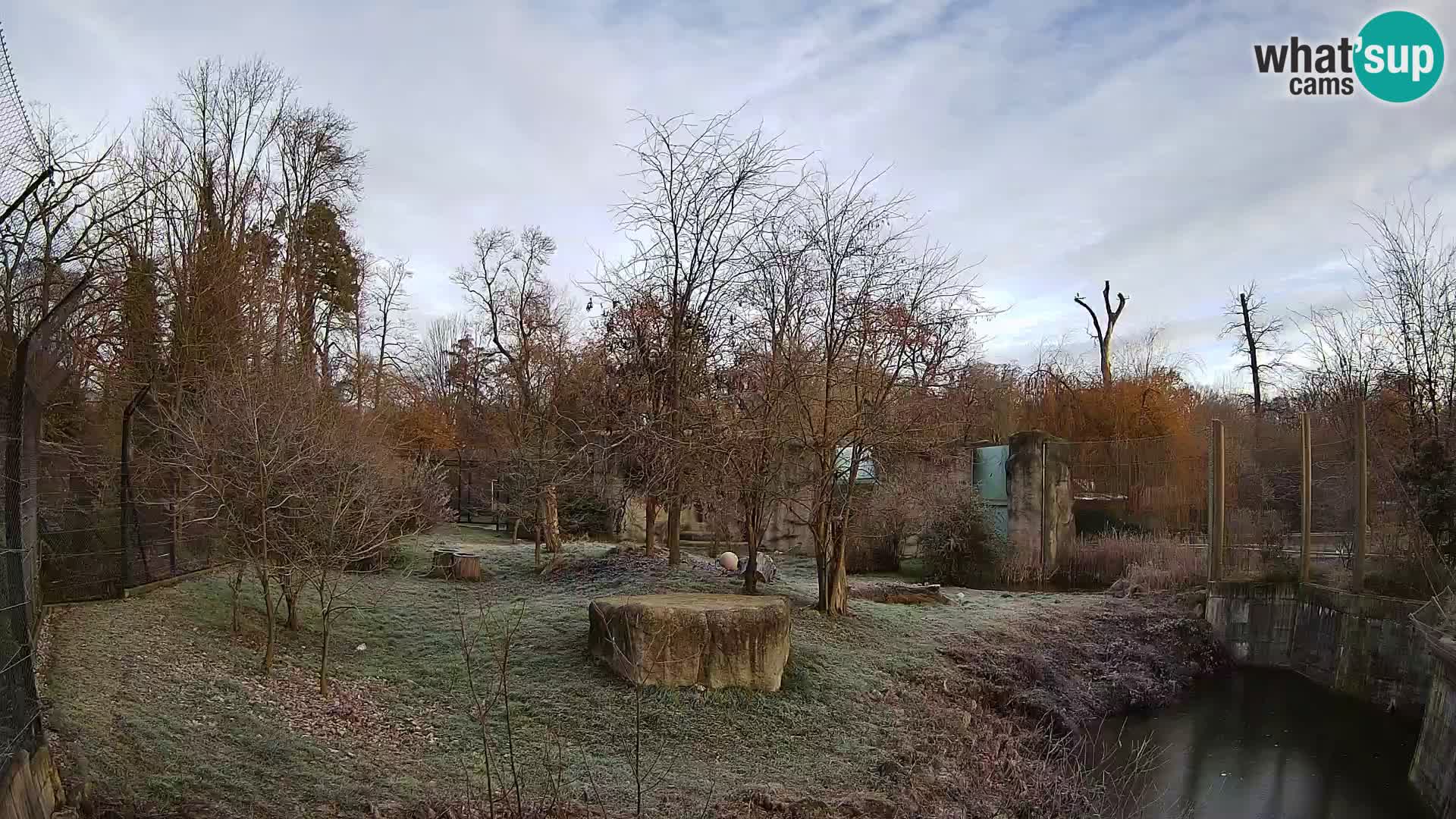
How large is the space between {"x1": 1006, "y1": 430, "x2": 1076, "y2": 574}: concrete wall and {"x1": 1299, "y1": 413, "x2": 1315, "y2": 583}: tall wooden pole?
16.9ft

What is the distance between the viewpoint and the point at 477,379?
36000 mm

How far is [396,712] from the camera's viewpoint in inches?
289

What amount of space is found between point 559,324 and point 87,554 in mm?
13076

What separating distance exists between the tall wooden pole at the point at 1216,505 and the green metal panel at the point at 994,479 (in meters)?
4.16

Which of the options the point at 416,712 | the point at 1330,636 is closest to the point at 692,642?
the point at 416,712

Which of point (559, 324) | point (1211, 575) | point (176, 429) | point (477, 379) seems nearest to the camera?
point (176, 429)

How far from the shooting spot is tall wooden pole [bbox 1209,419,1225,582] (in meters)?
13.8

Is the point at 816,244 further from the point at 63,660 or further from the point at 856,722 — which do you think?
the point at 63,660

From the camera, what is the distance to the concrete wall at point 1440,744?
23.8ft

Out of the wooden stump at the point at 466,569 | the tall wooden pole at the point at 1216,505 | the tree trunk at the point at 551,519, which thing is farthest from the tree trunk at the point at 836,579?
the tall wooden pole at the point at 1216,505

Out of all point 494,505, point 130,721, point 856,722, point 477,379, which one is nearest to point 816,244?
point 856,722

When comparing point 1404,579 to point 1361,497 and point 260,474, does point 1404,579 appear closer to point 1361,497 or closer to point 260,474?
point 1361,497

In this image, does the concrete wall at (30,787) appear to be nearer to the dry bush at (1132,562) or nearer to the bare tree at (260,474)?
the bare tree at (260,474)

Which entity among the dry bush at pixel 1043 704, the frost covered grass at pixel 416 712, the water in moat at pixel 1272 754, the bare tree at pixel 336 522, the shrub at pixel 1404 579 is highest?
the bare tree at pixel 336 522
